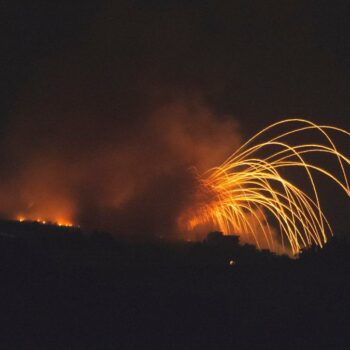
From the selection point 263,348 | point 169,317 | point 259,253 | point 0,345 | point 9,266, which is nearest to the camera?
point 0,345

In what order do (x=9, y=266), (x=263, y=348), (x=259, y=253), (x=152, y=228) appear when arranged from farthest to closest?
(x=152, y=228), (x=259, y=253), (x=9, y=266), (x=263, y=348)

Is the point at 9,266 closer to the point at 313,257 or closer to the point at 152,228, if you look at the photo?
the point at 313,257

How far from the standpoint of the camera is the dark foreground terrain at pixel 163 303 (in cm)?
1205

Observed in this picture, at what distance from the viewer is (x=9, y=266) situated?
14945 millimetres

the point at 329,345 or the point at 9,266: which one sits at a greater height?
the point at 9,266

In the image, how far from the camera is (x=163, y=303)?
13.5 metres

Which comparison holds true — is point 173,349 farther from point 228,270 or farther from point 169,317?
point 228,270

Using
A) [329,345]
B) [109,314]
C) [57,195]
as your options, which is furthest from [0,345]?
[57,195]

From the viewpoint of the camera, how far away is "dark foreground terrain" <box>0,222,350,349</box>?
1205 cm

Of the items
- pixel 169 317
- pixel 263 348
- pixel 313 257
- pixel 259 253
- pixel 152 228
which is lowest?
pixel 263 348

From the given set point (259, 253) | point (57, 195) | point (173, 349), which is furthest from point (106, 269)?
point (57, 195)

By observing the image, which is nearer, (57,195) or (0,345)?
(0,345)

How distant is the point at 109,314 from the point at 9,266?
3.37 m

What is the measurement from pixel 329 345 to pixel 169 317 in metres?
3.10
